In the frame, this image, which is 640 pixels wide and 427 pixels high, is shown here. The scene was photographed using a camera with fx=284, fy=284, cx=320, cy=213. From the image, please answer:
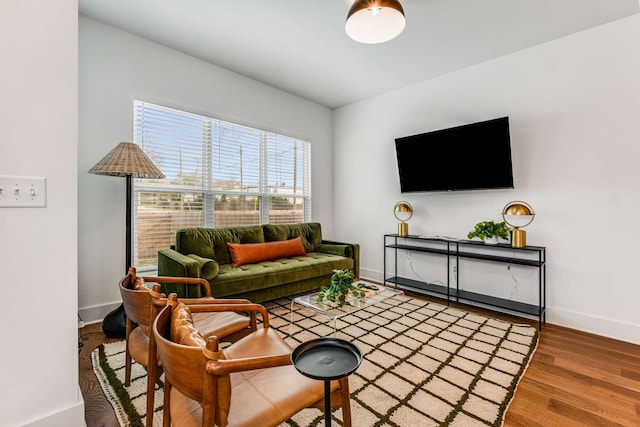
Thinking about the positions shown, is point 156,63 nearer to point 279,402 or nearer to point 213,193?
point 213,193

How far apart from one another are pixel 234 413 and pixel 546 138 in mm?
3602

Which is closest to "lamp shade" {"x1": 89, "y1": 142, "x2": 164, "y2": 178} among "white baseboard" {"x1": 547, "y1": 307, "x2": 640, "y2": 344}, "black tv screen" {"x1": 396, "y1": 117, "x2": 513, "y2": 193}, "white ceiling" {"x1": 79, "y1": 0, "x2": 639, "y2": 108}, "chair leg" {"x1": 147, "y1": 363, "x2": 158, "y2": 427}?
"white ceiling" {"x1": 79, "y1": 0, "x2": 639, "y2": 108}

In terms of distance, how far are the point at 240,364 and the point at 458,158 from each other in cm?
338

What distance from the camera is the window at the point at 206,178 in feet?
10.2

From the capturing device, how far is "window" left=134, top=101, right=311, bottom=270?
10.2 ft

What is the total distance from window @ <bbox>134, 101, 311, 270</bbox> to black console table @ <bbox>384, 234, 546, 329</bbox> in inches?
73.5

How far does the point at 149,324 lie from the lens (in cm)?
137

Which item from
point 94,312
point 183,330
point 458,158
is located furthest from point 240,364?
point 458,158
